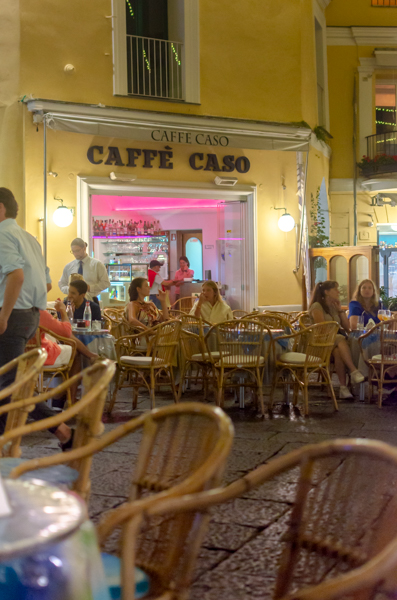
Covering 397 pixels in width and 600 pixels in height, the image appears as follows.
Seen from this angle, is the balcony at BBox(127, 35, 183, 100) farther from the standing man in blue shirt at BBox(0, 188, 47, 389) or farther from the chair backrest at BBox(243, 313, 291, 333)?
the standing man in blue shirt at BBox(0, 188, 47, 389)

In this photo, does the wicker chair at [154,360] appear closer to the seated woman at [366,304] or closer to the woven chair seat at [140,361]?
the woven chair seat at [140,361]

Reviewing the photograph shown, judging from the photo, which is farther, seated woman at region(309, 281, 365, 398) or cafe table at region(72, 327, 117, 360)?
seated woman at region(309, 281, 365, 398)

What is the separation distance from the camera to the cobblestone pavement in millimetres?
2668

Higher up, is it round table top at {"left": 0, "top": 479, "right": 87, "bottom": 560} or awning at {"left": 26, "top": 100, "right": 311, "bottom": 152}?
awning at {"left": 26, "top": 100, "right": 311, "bottom": 152}

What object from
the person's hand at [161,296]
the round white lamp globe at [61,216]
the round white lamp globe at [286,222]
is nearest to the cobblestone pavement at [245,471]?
the person's hand at [161,296]


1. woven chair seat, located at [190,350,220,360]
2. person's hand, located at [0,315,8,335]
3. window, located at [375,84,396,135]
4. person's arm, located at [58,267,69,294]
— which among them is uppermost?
window, located at [375,84,396,135]

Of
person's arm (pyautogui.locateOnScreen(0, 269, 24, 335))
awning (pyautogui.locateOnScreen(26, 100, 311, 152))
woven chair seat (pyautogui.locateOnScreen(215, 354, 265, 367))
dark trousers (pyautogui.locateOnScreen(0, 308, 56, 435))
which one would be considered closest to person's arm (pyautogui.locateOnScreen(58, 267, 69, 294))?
awning (pyautogui.locateOnScreen(26, 100, 311, 152))

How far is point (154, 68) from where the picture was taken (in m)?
10.6

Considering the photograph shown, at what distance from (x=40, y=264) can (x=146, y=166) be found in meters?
6.34

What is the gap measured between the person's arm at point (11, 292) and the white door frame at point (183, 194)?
5764 millimetres

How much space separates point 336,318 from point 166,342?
2.08m

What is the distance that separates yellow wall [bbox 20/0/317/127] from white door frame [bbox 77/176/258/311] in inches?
48.5

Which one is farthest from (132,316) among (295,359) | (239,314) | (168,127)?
(239,314)

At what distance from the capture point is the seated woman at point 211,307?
7.51 meters
